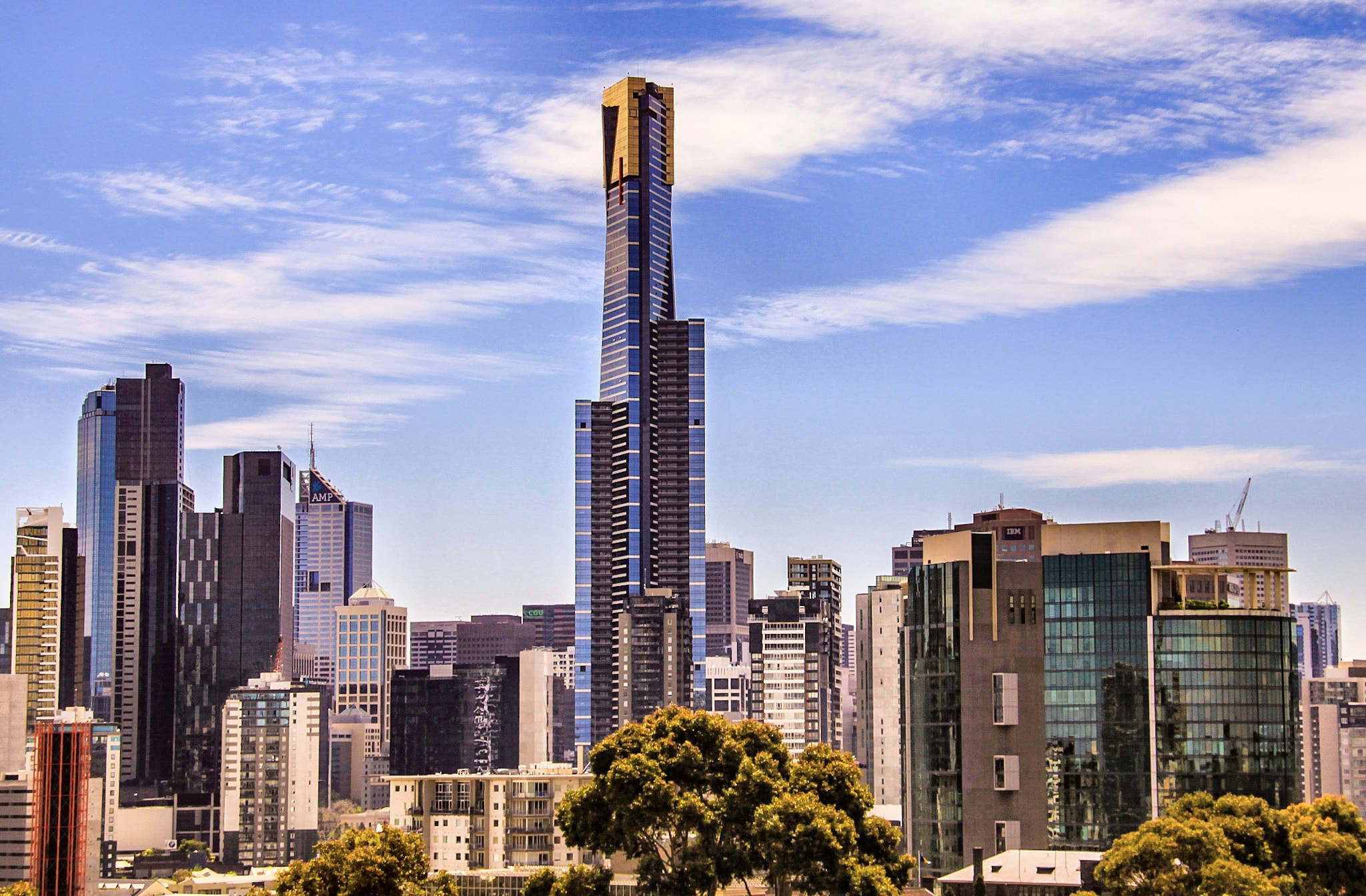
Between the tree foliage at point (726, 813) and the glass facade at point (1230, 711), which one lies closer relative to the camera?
the tree foliage at point (726, 813)

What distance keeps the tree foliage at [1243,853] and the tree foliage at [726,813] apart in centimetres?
1452

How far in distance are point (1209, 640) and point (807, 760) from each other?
48505mm

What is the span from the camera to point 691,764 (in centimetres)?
10950

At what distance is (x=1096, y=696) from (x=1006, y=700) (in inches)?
287

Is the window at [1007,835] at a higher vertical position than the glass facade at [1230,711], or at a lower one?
lower

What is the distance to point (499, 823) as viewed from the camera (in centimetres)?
17838

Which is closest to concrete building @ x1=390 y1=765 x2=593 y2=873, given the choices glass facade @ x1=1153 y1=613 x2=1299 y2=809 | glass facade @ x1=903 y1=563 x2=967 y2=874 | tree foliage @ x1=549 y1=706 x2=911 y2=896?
glass facade @ x1=903 y1=563 x2=967 y2=874

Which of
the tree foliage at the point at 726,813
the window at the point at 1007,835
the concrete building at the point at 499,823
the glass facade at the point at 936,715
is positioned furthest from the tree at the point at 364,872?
the concrete building at the point at 499,823

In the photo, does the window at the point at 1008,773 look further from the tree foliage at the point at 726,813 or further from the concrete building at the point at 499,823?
the concrete building at the point at 499,823

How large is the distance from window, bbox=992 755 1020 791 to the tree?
64182 millimetres

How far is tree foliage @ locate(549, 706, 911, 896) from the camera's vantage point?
107562mm

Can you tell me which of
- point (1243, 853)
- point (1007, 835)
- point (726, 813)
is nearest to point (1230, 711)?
point (1007, 835)

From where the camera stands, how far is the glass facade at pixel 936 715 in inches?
5935

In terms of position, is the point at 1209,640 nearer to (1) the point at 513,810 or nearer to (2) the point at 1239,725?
(2) the point at 1239,725
